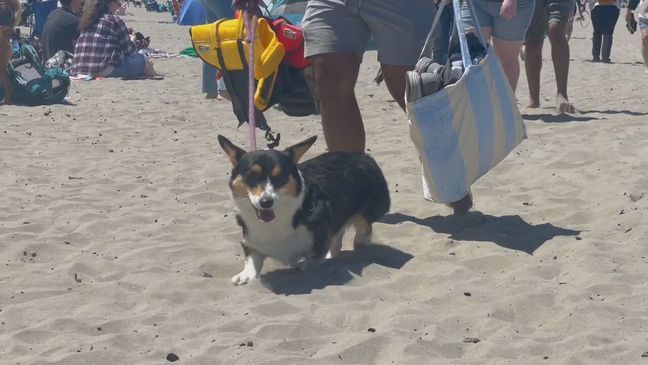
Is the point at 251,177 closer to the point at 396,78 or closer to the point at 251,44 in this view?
the point at 251,44

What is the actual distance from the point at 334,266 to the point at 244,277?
17.6 inches

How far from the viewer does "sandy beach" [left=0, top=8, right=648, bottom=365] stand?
4.02 m

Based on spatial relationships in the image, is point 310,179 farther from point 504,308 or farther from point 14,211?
point 14,211

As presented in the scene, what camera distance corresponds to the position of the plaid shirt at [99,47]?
13453mm

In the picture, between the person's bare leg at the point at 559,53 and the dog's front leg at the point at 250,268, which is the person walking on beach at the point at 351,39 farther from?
the person's bare leg at the point at 559,53

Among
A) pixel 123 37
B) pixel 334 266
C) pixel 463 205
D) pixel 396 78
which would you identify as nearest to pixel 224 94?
pixel 123 37

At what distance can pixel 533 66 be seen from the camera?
9953 millimetres

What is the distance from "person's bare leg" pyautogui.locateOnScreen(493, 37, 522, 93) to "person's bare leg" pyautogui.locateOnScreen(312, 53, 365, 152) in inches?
108

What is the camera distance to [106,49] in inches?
532

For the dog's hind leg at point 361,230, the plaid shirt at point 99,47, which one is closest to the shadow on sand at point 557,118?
the dog's hind leg at point 361,230

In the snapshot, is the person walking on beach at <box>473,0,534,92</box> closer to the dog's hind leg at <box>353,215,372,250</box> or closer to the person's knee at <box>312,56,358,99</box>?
the person's knee at <box>312,56,358,99</box>

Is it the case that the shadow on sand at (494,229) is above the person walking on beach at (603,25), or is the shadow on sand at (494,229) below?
above

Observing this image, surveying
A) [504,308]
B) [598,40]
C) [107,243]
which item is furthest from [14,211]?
[598,40]

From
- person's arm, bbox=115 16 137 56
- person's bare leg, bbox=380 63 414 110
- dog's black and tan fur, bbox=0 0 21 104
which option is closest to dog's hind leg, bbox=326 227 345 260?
person's bare leg, bbox=380 63 414 110
